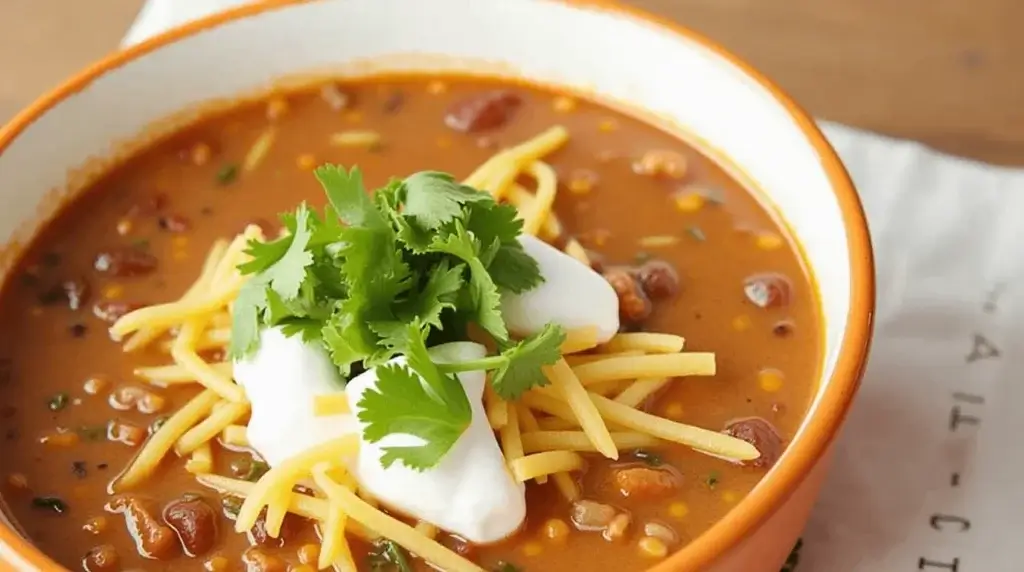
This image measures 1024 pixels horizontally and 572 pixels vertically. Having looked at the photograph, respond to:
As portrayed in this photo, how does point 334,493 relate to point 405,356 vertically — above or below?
below

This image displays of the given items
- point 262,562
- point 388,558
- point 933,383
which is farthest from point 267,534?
point 933,383

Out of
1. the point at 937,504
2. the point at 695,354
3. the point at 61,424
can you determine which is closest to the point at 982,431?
the point at 937,504

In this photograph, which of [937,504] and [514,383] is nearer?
[514,383]

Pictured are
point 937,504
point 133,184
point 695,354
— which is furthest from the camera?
point 133,184

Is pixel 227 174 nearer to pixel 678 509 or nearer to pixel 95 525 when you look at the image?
Answer: pixel 95 525

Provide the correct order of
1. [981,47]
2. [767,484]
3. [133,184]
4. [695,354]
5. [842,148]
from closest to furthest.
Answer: [767,484] → [695,354] → [133,184] → [842,148] → [981,47]

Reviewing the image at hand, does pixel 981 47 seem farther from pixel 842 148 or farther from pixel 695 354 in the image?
pixel 695 354

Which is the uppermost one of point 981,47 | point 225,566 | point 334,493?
point 981,47
